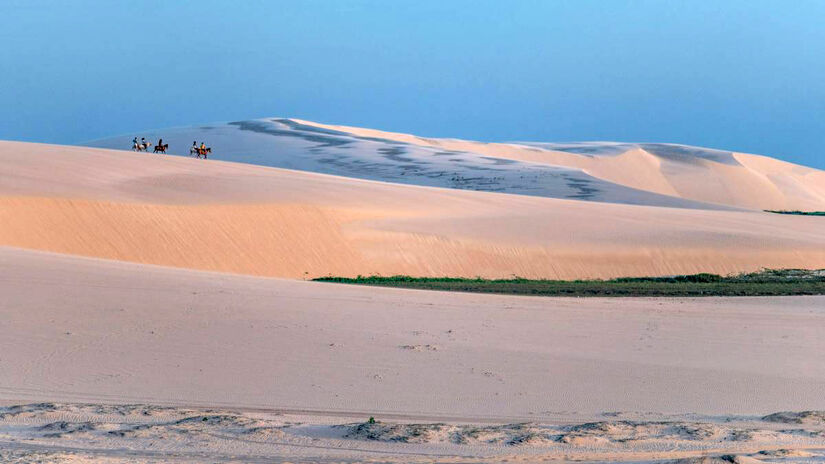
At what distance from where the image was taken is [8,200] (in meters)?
25.8

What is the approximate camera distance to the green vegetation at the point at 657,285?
21078 mm

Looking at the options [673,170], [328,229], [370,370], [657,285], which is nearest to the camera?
[370,370]

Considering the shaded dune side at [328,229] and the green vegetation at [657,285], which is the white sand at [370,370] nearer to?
the shaded dune side at [328,229]

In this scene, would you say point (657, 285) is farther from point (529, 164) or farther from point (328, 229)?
point (529, 164)

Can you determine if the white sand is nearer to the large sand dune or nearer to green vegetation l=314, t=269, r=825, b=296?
green vegetation l=314, t=269, r=825, b=296

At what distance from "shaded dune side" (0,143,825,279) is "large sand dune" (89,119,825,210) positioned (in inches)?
661

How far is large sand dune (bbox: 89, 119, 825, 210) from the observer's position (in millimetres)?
54812

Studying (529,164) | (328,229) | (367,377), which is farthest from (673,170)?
(367,377)

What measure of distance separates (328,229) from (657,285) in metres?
9.95

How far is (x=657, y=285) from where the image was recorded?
76.6 ft

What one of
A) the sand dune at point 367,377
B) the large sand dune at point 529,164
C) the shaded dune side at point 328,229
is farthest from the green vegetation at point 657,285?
the large sand dune at point 529,164

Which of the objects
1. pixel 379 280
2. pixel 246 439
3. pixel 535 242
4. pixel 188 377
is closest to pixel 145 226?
pixel 379 280

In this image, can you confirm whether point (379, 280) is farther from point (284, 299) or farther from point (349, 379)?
point (349, 379)

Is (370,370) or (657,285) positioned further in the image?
(657,285)
